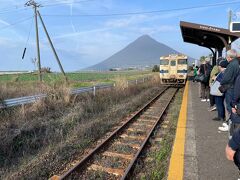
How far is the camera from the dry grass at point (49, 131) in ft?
18.1

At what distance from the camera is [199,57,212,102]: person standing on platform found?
1192 cm

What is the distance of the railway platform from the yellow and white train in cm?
1565

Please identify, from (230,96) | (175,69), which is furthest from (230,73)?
(175,69)

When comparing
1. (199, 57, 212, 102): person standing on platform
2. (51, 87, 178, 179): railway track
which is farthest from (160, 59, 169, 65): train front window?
(51, 87, 178, 179): railway track

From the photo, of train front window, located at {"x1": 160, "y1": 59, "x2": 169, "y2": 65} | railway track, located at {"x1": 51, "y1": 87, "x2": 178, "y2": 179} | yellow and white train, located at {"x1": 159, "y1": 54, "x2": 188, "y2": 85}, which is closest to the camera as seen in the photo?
railway track, located at {"x1": 51, "y1": 87, "x2": 178, "y2": 179}

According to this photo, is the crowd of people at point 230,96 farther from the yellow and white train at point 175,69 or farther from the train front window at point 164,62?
the train front window at point 164,62

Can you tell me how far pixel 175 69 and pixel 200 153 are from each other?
1931 centimetres

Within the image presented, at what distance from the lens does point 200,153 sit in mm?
5742

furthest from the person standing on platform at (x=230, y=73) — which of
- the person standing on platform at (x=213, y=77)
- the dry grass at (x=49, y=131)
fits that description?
the dry grass at (x=49, y=131)

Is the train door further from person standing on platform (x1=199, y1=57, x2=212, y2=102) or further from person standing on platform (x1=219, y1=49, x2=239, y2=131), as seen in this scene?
person standing on platform (x1=219, y1=49, x2=239, y2=131)

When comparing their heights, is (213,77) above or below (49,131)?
above

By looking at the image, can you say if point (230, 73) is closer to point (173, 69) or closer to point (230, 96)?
point (230, 96)

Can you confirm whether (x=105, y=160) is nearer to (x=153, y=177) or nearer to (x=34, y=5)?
(x=153, y=177)

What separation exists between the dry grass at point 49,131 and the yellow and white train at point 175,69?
41.0ft
